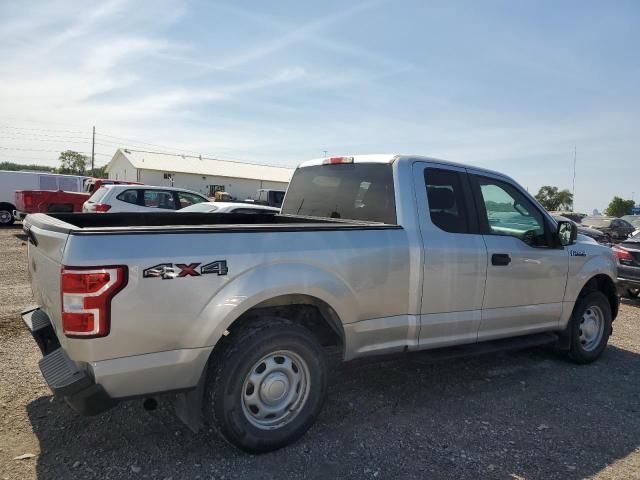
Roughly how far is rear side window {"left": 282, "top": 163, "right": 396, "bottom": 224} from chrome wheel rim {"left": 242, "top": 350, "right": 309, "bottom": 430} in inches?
55.3

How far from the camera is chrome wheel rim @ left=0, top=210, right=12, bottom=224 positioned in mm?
19375

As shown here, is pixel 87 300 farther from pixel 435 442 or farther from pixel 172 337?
pixel 435 442

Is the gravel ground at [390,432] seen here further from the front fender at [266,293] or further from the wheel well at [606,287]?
the wheel well at [606,287]

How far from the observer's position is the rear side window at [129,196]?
496 inches

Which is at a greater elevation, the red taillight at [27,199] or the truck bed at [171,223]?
the truck bed at [171,223]

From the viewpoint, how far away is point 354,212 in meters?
4.42


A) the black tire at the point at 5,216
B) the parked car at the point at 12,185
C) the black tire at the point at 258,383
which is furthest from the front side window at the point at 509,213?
the black tire at the point at 5,216

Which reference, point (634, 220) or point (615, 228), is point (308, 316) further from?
point (634, 220)

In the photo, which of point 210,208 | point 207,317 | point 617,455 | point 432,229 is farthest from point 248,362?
point 210,208

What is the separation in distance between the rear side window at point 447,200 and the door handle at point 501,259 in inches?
13.2

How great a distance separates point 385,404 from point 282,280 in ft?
5.49

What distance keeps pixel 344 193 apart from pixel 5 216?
763 inches

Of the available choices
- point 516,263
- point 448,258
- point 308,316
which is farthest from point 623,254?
point 308,316

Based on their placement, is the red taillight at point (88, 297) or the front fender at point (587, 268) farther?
the front fender at point (587, 268)
